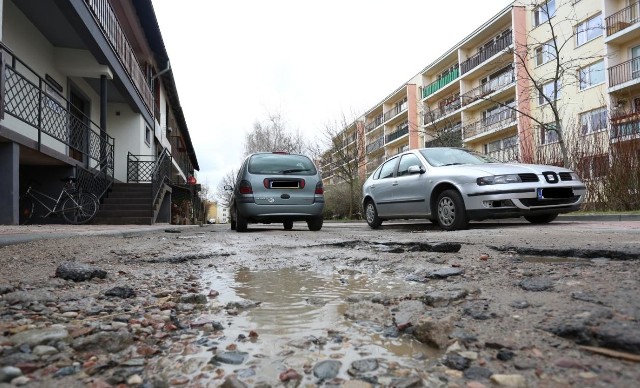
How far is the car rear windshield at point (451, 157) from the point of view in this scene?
6.94 meters

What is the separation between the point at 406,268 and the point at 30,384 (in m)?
2.23

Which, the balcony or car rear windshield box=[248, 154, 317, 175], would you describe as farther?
the balcony

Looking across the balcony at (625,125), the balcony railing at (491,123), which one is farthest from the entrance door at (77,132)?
the balcony railing at (491,123)

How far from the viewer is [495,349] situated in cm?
124

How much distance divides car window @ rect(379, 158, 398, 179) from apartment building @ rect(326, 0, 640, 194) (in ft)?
13.8

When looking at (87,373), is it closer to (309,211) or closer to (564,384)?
(564,384)

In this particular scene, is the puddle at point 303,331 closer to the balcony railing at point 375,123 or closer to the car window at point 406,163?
the car window at point 406,163

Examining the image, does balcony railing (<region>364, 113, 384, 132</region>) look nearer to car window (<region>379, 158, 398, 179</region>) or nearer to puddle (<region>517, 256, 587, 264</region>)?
car window (<region>379, 158, 398, 179</region>)

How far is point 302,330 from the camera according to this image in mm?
1536

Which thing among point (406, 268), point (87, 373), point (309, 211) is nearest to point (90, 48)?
point (309, 211)

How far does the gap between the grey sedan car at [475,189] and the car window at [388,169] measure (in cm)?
37

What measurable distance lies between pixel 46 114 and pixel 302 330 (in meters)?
8.75

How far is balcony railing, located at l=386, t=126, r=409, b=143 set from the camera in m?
42.1

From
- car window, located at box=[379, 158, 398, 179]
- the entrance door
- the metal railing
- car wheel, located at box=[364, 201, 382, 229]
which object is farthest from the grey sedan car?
the entrance door
